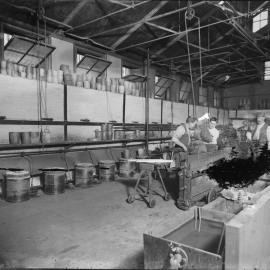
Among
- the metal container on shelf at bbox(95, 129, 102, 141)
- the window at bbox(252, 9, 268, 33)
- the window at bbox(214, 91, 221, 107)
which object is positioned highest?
the window at bbox(252, 9, 268, 33)

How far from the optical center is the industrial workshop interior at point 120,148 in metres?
2.65

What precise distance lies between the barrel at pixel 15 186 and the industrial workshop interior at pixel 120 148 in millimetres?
20

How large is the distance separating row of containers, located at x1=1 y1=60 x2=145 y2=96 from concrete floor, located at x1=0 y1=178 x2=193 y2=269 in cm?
286

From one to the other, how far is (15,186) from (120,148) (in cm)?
395

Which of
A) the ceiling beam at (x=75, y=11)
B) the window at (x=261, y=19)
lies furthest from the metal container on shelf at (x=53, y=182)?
Answer: the window at (x=261, y=19)

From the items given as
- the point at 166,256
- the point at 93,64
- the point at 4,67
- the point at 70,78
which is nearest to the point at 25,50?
the point at 4,67

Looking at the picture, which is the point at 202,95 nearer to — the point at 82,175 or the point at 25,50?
the point at 82,175

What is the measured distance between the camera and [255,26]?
39.2 ft

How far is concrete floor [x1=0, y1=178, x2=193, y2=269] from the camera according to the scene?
9.35 ft

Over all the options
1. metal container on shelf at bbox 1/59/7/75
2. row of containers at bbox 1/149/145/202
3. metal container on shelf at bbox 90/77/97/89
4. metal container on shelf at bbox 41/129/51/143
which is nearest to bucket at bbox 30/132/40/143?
metal container on shelf at bbox 41/129/51/143

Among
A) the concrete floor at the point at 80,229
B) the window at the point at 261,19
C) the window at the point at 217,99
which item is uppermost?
the window at the point at 261,19

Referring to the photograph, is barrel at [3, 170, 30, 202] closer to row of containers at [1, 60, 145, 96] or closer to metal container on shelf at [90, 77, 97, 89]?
row of containers at [1, 60, 145, 96]

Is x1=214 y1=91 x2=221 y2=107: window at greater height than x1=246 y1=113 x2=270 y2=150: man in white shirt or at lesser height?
greater

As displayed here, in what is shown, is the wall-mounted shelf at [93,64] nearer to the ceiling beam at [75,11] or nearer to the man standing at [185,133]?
the ceiling beam at [75,11]
